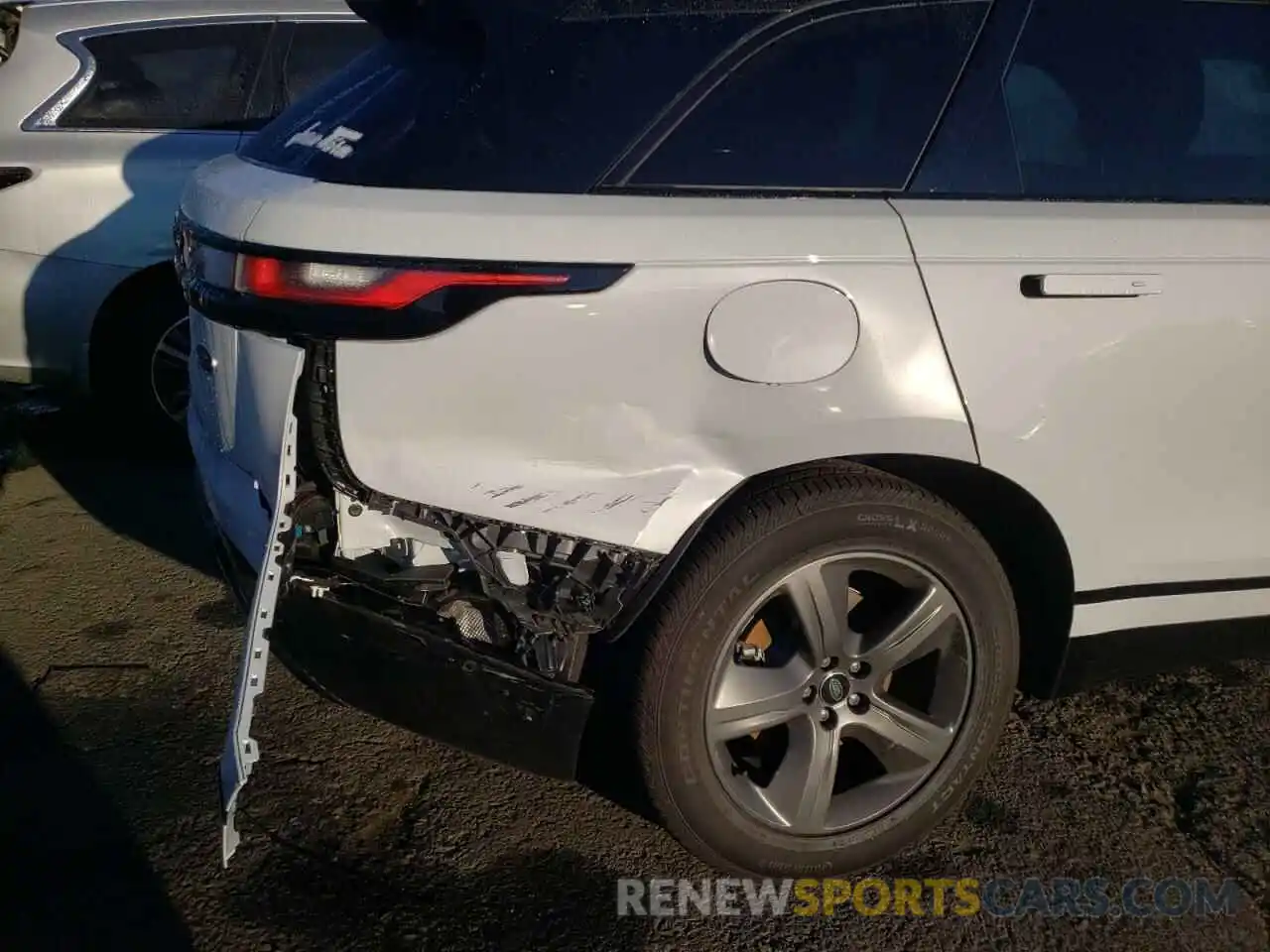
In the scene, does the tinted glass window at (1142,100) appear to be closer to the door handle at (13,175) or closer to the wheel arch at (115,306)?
the wheel arch at (115,306)

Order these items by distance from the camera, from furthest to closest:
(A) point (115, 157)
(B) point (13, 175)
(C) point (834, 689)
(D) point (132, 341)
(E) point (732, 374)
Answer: (D) point (132, 341), (A) point (115, 157), (B) point (13, 175), (C) point (834, 689), (E) point (732, 374)

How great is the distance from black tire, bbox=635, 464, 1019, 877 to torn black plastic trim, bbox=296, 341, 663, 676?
0.33 feet

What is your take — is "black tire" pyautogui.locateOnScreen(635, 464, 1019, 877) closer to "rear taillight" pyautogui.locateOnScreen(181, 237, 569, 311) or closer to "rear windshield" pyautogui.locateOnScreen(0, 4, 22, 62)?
"rear taillight" pyautogui.locateOnScreen(181, 237, 569, 311)

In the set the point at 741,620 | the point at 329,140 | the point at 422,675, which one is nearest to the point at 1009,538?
the point at 741,620

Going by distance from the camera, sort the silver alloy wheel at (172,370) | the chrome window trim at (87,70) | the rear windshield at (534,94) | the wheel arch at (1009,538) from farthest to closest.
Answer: the silver alloy wheel at (172,370), the chrome window trim at (87,70), the wheel arch at (1009,538), the rear windshield at (534,94)

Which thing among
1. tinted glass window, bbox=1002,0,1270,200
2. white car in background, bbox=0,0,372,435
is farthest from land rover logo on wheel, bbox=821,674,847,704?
white car in background, bbox=0,0,372,435

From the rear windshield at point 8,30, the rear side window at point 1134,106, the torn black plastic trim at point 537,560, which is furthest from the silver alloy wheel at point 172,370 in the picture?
the rear side window at point 1134,106

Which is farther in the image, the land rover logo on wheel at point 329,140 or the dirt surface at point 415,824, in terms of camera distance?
the dirt surface at point 415,824

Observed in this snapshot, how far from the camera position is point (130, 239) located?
14.6ft

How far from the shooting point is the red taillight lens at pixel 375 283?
212cm

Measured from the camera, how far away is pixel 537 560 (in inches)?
93.7

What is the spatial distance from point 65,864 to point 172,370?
2463mm

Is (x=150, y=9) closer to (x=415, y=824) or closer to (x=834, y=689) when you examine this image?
(x=415, y=824)

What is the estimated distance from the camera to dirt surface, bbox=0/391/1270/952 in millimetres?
2521
